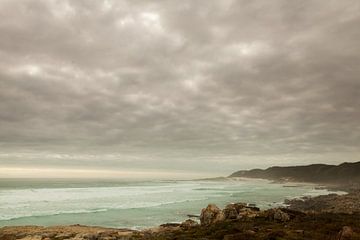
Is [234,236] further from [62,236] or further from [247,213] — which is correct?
[62,236]

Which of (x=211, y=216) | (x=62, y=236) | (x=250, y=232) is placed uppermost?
(x=211, y=216)

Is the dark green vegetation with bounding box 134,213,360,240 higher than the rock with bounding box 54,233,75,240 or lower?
higher

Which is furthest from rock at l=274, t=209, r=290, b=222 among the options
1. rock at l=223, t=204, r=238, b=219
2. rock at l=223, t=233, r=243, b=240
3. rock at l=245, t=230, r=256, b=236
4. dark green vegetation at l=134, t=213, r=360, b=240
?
rock at l=223, t=233, r=243, b=240

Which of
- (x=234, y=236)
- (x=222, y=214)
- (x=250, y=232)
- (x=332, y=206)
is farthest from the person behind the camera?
(x=332, y=206)

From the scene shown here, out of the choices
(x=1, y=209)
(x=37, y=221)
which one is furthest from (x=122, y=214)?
(x=1, y=209)

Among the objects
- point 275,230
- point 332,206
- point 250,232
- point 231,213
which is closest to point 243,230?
point 250,232

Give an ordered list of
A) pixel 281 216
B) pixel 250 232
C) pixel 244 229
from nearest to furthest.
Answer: pixel 250 232, pixel 244 229, pixel 281 216

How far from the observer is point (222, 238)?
30.0 meters

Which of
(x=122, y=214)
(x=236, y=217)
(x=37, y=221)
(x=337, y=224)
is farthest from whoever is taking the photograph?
Answer: (x=122, y=214)

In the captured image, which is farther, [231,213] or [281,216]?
[231,213]

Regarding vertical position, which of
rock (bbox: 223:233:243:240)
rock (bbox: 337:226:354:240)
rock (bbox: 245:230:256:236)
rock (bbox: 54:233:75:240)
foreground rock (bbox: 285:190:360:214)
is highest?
rock (bbox: 337:226:354:240)

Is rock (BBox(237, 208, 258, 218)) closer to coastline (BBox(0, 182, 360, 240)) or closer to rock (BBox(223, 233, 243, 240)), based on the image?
coastline (BBox(0, 182, 360, 240))

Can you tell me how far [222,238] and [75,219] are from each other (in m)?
39.3

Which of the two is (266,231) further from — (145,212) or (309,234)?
(145,212)
